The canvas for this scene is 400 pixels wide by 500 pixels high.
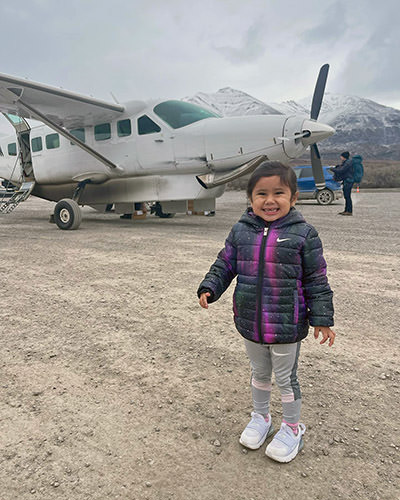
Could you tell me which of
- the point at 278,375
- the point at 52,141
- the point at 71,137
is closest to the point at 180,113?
the point at 71,137

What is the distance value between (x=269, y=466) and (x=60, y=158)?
35.0 ft

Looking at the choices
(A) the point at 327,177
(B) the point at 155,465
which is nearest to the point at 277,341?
(B) the point at 155,465

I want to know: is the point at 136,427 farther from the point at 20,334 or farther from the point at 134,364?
the point at 20,334

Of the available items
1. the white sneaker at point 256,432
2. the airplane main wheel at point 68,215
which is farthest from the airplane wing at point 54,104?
the white sneaker at point 256,432

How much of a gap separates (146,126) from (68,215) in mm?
3016

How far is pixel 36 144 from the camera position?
1112 centimetres

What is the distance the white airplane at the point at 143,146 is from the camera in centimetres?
789

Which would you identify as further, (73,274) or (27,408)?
(73,274)

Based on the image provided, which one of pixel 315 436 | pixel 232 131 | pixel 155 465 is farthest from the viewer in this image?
pixel 232 131

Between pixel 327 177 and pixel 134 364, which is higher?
pixel 327 177

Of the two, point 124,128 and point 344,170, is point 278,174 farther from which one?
point 344,170

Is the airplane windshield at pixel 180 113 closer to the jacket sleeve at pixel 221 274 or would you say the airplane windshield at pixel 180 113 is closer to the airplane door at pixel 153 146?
the airplane door at pixel 153 146

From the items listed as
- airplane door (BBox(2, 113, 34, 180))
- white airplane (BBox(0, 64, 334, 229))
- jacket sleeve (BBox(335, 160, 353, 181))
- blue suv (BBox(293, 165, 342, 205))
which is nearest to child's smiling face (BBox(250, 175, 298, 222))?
white airplane (BBox(0, 64, 334, 229))

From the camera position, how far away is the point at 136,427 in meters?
1.88
